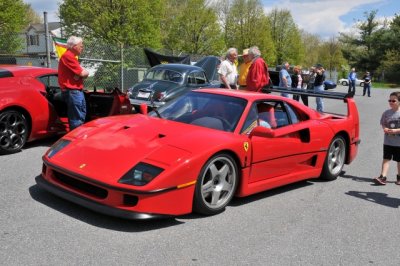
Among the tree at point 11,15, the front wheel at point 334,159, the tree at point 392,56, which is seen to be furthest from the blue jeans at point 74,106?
the tree at point 392,56

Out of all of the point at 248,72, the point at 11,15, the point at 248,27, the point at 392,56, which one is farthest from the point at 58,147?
the point at 392,56

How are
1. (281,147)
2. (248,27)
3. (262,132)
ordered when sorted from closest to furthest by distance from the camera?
(262,132) < (281,147) < (248,27)

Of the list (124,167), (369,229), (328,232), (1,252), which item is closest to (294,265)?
(328,232)

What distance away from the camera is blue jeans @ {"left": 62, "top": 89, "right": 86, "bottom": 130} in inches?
272

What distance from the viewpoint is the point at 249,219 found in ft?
14.5

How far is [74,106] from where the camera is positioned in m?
6.92

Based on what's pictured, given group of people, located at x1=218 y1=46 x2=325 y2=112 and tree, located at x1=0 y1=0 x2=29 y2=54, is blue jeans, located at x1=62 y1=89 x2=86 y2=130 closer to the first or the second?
group of people, located at x1=218 y1=46 x2=325 y2=112

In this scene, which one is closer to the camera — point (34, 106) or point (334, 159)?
point (334, 159)

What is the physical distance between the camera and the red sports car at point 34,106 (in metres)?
6.62

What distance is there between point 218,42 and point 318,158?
3717 cm

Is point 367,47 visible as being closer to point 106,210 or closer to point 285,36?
point 285,36

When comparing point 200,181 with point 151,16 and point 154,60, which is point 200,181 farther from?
point 151,16

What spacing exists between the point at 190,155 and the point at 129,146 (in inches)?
24.4

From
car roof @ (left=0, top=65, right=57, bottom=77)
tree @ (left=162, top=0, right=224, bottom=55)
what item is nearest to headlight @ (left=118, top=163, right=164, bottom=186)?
car roof @ (left=0, top=65, right=57, bottom=77)
